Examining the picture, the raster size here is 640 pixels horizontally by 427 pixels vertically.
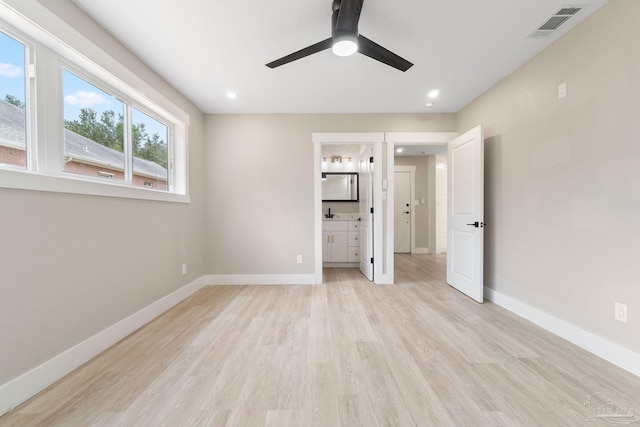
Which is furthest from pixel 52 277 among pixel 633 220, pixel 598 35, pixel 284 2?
pixel 598 35

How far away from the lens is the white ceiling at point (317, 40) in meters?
1.72

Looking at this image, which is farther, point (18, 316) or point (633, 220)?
point (633, 220)

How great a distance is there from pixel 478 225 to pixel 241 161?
10.2 feet

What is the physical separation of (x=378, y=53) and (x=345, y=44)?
29 cm

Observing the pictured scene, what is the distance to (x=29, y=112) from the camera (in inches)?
59.1

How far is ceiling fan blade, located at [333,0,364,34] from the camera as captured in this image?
145cm

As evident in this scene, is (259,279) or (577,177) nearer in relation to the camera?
(577,177)

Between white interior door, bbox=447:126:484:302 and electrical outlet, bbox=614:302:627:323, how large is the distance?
1.12 meters

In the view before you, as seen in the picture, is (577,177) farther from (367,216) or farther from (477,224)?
(367,216)

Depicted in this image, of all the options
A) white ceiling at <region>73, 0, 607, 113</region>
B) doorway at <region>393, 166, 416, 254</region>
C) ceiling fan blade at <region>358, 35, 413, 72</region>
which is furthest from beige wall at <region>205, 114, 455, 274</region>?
doorway at <region>393, 166, 416, 254</region>

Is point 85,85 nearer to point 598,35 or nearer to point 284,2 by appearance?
point 284,2

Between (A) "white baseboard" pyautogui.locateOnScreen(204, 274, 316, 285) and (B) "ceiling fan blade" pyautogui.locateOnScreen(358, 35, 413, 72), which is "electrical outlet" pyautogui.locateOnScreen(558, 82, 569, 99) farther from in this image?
(A) "white baseboard" pyautogui.locateOnScreen(204, 274, 316, 285)

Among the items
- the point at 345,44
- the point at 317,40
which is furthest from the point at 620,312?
the point at 317,40

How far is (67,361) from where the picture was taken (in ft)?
5.26
